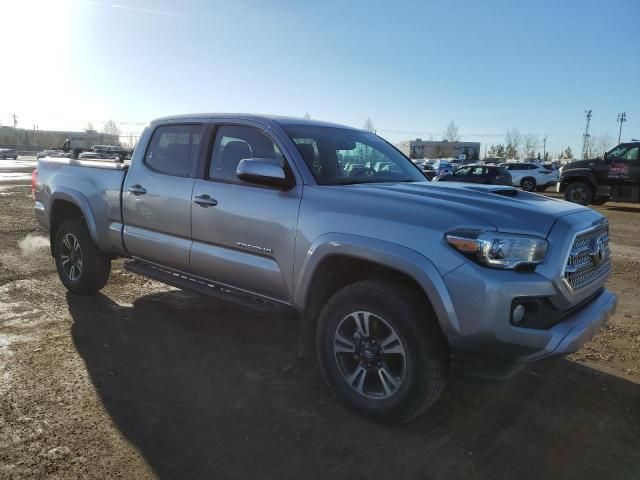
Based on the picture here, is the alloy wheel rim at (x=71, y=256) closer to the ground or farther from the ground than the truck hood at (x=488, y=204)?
closer to the ground

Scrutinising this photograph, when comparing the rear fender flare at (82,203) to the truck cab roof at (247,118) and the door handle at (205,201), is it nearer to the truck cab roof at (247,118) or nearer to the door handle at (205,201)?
the truck cab roof at (247,118)

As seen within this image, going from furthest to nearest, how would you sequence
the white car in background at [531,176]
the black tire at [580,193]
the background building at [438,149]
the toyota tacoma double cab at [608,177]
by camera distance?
1. the background building at [438,149]
2. the white car in background at [531,176]
3. the black tire at [580,193]
4. the toyota tacoma double cab at [608,177]

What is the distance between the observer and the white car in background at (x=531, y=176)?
27266 millimetres

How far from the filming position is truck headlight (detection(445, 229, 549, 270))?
2.73 metres

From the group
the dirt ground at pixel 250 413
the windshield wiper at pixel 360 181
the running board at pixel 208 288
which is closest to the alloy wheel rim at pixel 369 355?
the dirt ground at pixel 250 413

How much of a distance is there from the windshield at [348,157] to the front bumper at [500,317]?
1338 millimetres

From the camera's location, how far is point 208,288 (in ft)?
13.9

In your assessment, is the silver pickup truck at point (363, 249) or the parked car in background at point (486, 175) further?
the parked car in background at point (486, 175)

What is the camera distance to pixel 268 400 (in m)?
3.42

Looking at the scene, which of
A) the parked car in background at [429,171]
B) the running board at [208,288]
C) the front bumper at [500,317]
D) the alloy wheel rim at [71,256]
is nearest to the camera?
the front bumper at [500,317]

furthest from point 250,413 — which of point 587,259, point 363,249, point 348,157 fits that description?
point 587,259

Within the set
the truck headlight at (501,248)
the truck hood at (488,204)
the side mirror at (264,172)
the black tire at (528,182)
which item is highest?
the side mirror at (264,172)

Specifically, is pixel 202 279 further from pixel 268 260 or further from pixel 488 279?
pixel 488 279

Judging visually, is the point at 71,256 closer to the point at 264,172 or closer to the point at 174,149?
the point at 174,149
